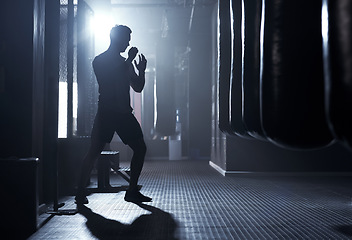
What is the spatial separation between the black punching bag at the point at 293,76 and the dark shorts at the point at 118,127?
8.32 ft

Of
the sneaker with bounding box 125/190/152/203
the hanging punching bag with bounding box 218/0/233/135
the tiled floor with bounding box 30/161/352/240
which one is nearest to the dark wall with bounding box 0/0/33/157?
the tiled floor with bounding box 30/161/352/240

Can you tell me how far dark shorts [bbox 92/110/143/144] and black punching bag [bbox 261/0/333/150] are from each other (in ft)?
8.32

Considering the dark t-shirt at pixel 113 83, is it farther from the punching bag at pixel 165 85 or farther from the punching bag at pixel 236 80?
the punching bag at pixel 165 85

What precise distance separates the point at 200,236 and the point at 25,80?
1567 mm

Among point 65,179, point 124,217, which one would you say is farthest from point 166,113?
point 124,217

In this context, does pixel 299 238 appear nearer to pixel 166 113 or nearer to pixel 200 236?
pixel 200 236

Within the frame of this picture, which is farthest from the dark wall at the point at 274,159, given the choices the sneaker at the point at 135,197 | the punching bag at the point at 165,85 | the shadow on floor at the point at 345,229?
the shadow on floor at the point at 345,229

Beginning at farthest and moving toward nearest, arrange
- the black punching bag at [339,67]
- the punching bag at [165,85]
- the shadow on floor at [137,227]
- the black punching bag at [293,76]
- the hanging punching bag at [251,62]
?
the punching bag at [165,85], the shadow on floor at [137,227], the hanging punching bag at [251,62], the black punching bag at [293,76], the black punching bag at [339,67]

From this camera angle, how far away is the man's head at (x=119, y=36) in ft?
12.8

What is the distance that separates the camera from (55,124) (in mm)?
3676

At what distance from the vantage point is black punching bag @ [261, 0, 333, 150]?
4.08 ft

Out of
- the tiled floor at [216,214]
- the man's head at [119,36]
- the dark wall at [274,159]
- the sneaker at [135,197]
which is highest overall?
the man's head at [119,36]

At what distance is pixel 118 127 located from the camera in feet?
12.6

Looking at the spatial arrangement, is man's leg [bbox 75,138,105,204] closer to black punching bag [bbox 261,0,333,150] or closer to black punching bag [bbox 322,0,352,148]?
black punching bag [bbox 261,0,333,150]
